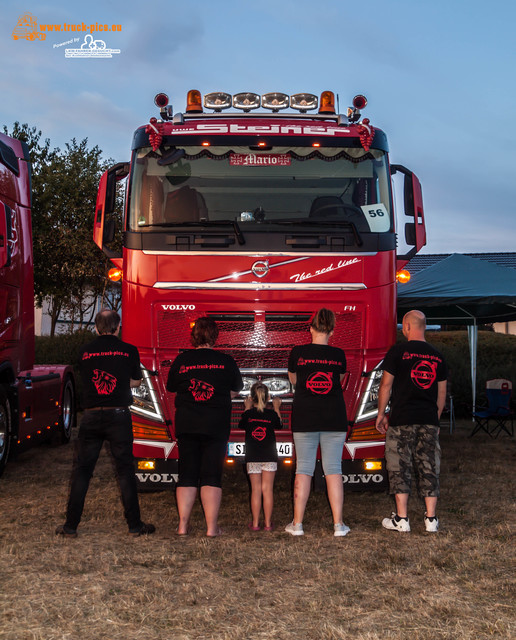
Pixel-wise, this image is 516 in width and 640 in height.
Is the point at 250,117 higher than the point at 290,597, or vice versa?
the point at 250,117

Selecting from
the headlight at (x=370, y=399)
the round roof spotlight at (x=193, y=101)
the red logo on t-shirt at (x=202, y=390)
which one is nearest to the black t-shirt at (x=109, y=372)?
the red logo on t-shirt at (x=202, y=390)

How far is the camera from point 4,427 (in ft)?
26.8

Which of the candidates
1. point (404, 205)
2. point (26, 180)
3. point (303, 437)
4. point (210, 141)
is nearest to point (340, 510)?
point (303, 437)

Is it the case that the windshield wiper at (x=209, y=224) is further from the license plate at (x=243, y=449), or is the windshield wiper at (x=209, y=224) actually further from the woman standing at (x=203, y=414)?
the license plate at (x=243, y=449)

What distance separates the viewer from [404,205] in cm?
716

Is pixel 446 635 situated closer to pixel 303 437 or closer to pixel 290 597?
pixel 290 597

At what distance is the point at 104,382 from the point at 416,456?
8.71ft

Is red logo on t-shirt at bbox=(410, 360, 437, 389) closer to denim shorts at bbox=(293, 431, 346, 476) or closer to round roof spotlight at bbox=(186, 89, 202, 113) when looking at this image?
denim shorts at bbox=(293, 431, 346, 476)

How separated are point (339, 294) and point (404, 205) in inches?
49.8

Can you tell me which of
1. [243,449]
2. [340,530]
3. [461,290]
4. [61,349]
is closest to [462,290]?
[461,290]

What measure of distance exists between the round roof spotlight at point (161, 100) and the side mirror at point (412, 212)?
2320mm

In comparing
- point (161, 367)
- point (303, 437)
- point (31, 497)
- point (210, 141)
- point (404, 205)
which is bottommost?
point (31, 497)

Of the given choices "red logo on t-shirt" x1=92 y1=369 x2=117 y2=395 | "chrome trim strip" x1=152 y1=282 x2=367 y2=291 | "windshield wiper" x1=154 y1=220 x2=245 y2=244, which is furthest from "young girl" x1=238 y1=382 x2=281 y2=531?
"windshield wiper" x1=154 y1=220 x2=245 y2=244

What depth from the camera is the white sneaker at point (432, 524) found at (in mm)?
6156
